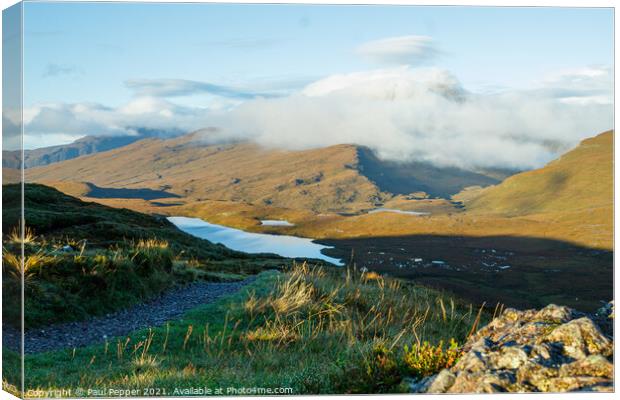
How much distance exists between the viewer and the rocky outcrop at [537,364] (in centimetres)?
606

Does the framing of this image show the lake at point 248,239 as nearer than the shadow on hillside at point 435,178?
No

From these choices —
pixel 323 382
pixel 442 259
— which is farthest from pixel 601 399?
pixel 442 259

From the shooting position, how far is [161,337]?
10984 millimetres

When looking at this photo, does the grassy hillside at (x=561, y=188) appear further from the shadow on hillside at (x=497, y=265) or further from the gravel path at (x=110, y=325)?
the gravel path at (x=110, y=325)

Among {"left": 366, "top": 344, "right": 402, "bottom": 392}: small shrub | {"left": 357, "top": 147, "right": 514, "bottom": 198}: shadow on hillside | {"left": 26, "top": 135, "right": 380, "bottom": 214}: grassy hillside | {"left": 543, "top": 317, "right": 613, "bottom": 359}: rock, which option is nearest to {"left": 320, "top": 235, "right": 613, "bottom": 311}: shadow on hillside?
{"left": 357, "top": 147, "right": 514, "bottom": 198}: shadow on hillside

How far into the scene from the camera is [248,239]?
3456 centimetres

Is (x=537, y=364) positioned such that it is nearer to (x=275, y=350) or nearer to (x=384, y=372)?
(x=384, y=372)

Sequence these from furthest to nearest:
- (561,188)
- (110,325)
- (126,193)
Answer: (561,188) → (126,193) → (110,325)

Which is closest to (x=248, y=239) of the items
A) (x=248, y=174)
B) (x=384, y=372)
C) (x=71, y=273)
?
(x=248, y=174)

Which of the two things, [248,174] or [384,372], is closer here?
[384,372]

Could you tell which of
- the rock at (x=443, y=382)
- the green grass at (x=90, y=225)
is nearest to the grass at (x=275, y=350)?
the rock at (x=443, y=382)

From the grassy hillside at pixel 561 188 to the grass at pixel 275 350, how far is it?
729 cm

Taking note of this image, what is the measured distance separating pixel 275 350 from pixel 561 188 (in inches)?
843

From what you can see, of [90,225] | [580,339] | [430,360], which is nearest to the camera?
[580,339]
